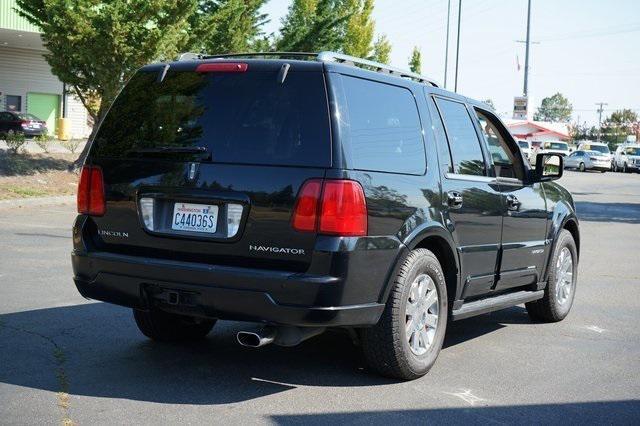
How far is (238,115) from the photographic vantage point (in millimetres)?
5105

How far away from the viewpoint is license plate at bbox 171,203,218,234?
197 inches

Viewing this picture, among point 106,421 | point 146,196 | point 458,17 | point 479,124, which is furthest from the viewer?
point 458,17

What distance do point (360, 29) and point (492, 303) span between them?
4017cm

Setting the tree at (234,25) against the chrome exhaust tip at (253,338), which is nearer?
the chrome exhaust tip at (253,338)

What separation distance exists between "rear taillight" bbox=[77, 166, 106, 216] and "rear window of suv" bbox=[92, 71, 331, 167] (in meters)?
0.14

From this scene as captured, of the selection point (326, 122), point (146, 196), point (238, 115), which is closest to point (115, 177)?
point (146, 196)

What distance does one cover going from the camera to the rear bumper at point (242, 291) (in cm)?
473

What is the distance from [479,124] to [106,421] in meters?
3.65

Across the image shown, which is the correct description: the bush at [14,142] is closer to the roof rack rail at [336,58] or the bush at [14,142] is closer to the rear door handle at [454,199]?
the roof rack rail at [336,58]

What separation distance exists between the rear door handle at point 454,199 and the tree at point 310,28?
2847 centimetres

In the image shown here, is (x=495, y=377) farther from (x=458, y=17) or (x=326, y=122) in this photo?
(x=458, y=17)

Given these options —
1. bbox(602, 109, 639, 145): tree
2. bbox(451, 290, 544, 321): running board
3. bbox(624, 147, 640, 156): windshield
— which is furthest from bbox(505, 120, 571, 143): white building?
bbox(451, 290, 544, 321): running board

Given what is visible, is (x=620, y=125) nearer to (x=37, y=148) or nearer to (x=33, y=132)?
(x=33, y=132)

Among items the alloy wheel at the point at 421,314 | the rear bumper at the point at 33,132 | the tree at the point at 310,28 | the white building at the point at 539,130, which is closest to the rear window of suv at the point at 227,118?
the alloy wheel at the point at 421,314
